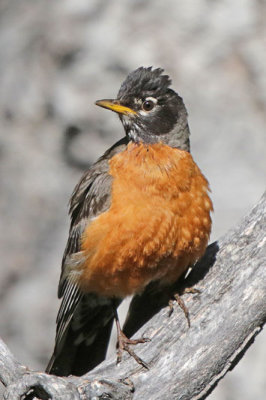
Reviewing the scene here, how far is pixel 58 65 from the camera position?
11.4 m

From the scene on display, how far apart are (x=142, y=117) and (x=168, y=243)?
1200 mm

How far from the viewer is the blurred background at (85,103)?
11.2 metres

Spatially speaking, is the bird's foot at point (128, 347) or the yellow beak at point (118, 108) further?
the yellow beak at point (118, 108)

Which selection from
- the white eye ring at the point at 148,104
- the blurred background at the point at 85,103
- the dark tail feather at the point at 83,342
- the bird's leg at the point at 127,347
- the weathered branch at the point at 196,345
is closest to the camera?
the weathered branch at the point at 196,345

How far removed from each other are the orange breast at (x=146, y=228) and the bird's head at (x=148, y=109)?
259 millimetres

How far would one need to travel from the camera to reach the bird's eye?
7.07 metres

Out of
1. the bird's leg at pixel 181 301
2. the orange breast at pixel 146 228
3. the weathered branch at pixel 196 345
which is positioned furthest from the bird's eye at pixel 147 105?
the bird's leg at pixel 181 301

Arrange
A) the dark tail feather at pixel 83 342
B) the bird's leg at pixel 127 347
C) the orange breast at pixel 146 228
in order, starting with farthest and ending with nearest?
1. the dark tail feather at pixel 83 342
2. the orange breast at pixel 146 228
3. the bird's leg at pixel 127 347

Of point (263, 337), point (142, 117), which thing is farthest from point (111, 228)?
point (263, 337)

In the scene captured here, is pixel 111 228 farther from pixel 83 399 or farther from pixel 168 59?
pixel 168 59

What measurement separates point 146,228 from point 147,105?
1.24 metres

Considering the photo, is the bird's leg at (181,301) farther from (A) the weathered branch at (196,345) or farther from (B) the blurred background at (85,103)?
(B) the blurred background at (85,103)

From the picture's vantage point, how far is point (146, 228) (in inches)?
252

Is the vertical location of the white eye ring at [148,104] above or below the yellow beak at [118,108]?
below
